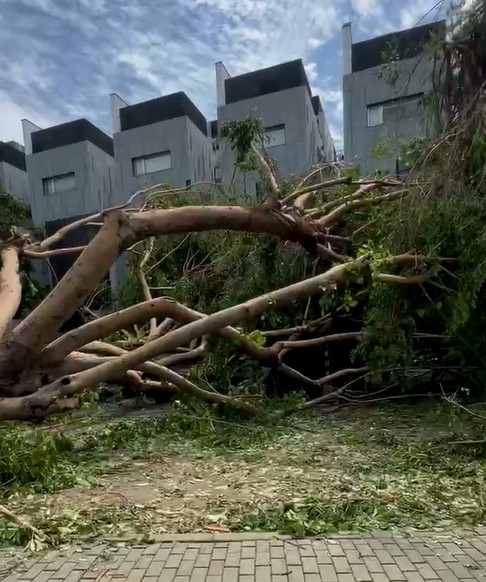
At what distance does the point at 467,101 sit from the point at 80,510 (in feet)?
15.9

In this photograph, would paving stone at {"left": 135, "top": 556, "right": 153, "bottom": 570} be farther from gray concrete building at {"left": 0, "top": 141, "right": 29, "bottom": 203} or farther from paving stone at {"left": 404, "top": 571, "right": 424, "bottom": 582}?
gray concrete building at {"left": 0, "top": 141, "right": 29, "bottom": 203}

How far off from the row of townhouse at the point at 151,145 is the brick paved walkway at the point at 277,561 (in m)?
12.6

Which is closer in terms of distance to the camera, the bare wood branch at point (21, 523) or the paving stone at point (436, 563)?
the paving stone at point (436, 563)

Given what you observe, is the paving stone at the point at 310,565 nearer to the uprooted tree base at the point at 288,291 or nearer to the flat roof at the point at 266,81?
the uprooted tree base at the point at 288,291

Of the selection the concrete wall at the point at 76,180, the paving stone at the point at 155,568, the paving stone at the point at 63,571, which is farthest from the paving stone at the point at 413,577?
the concrete wall at the point at 76,180

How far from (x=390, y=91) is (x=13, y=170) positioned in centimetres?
1826

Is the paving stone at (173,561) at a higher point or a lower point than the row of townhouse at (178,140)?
lower

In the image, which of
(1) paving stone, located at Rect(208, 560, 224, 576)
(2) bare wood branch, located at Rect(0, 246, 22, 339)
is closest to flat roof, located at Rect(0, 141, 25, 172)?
(2) bare wood branch, located at Rect(0, 246, 22, 339)

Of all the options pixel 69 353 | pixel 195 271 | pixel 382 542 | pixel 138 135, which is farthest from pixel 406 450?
pixel 138 135

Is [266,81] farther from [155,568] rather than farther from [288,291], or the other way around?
[155,568]

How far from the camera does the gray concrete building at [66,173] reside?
1959 centimetres

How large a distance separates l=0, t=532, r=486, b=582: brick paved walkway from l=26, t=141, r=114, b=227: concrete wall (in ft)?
58.7

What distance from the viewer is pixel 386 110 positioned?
24.7 feet

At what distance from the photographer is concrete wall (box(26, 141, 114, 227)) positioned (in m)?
19.6
